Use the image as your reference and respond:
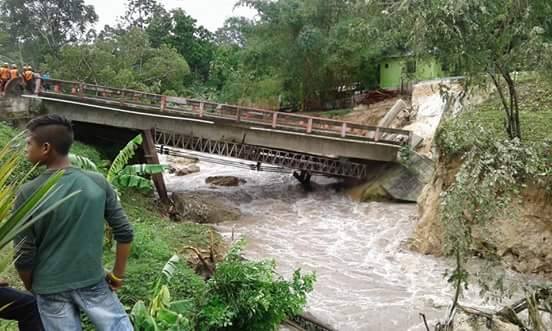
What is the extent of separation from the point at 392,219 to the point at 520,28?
928 centimetres

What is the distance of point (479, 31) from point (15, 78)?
44.1 feet

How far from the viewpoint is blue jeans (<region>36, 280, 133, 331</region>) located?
8.69 ft

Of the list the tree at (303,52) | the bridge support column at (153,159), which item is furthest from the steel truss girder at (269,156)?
the tree at (303,52)

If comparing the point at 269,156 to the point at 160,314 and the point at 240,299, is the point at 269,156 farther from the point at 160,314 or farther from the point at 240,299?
the point at 160,314

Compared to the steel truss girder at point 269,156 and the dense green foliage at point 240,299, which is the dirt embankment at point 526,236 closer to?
the dense green foliage at point 240,299

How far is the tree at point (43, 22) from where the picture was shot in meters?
41.9

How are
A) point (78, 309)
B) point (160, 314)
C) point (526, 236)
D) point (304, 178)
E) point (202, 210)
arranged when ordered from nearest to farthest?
point (78, 309) → point (160, 314) → point (526, 236) → point (202, 210) → point (304, 178)

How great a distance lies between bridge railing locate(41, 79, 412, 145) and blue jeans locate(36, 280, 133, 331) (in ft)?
46.6

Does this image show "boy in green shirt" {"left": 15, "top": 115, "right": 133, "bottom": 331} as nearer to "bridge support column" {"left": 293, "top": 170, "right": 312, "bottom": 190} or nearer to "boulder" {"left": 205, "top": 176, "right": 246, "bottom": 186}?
"boulder" {"left": 205, "top": 176, "right": 246, "bottom": 186}

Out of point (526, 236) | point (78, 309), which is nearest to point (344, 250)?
point (526, 236)

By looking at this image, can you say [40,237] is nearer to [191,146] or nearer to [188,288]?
[188,288]

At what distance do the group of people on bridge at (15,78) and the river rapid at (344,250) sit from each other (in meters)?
6.47

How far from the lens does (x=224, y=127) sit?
17031mm

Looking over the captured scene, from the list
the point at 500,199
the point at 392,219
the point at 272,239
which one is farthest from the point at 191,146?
the point at 500,199
